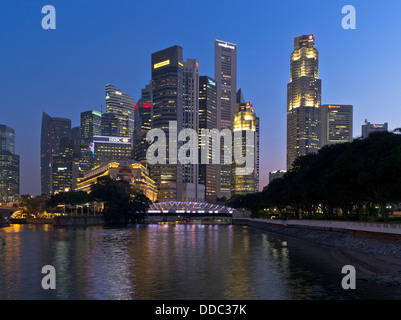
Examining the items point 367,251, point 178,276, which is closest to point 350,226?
point 367,251

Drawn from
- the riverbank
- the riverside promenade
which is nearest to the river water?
the riverbank

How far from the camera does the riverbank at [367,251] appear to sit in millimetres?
45175

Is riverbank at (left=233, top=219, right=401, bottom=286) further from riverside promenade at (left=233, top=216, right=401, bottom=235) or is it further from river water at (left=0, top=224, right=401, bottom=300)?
river water at (left=0, top=224, right=401, bottom=300)

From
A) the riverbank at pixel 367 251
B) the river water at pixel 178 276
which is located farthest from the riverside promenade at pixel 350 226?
the river water at pixel 178 276

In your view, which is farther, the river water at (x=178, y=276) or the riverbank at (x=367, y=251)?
the riverbank at (x=367, y=251)

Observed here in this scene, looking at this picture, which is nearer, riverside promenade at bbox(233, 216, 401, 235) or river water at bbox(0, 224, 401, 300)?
river water at bbox(0, 224, 401, 300)

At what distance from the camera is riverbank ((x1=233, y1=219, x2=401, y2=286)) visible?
45175mm

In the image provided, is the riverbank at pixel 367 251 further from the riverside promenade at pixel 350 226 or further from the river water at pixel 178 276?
the river water at pixel 178 276

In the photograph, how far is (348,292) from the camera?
3831 centimetres

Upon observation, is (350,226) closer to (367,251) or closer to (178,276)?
(367,251)

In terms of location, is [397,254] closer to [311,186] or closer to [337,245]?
[337,245]
